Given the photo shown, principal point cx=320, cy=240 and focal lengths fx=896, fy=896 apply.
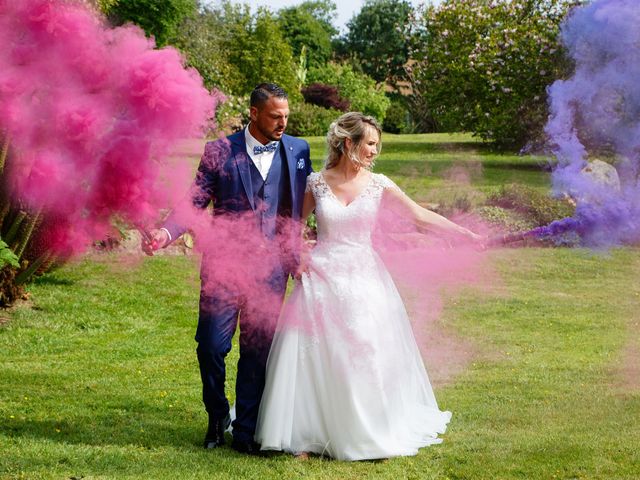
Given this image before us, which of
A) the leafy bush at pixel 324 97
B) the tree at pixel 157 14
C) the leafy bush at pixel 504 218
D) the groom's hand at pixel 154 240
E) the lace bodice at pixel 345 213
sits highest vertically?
the tree at pixel 157 14

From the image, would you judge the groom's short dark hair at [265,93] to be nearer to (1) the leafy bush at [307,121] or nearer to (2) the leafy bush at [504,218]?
(2) the leafy bush at [504,218]

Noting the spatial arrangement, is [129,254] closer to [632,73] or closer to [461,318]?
[461,318]

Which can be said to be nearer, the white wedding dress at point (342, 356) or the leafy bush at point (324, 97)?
the white wedding dress at point (342, 356)

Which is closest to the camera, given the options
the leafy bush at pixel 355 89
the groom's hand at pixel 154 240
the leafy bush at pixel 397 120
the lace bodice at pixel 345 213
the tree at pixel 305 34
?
the groom's hand at pixel 154 240

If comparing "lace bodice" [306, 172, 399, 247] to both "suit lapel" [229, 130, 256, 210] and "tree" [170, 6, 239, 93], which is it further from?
"tree" [170, 6, 239, 93]

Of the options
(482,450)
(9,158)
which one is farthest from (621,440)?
(9,158)

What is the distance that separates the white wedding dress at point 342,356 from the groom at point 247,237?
15cm

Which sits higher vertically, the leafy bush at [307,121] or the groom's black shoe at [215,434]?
the leafy bush at [307,121]

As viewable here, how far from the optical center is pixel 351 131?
562 centimetres

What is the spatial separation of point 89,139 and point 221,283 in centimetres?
117

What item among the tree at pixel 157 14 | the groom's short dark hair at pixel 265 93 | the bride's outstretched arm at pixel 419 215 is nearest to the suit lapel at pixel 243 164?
the groom's short dark hair at pixel 265 93

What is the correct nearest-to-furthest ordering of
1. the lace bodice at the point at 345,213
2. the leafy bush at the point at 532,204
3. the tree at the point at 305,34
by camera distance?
the lace bodice at the point at 345,213 → the leafy bush at the point at 532,204 → the tree at the point at 305,34

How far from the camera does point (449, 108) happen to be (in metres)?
24.7

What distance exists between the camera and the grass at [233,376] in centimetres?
534
